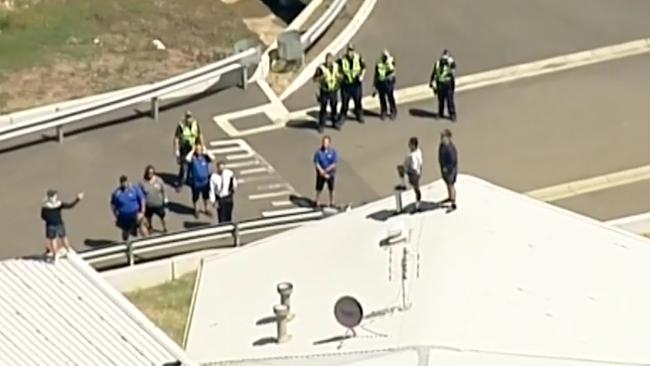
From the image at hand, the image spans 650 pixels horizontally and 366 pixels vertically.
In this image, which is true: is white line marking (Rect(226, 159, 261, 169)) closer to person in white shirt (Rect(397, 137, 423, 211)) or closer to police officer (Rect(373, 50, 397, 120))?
police officer (Rect(373, 50, 397, 120))

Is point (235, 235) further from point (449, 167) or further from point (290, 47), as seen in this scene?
point (290, 47)

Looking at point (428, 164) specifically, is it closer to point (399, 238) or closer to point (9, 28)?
point (399, 238)

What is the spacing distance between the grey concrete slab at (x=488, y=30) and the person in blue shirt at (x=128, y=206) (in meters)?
6.54

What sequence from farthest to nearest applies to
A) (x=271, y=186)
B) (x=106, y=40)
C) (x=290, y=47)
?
(x=106, y=40) → (x=290, y=47) → (x=271, y=186)

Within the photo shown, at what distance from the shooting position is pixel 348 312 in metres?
25.2

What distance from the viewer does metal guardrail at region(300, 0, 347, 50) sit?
120 ft

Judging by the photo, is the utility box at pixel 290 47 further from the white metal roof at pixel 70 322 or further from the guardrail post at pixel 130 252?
the white metal roof at pixel 70 322

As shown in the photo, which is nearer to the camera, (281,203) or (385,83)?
(281,203)

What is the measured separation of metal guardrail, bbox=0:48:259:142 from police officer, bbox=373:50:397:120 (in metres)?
2.60

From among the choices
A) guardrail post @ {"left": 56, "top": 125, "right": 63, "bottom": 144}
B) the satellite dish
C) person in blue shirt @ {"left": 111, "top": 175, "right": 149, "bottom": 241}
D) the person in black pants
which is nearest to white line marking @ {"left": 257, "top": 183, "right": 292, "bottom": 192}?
person in blue shirt @ {"left": 111, "top": 175, "right": 149, "bottom": 241}

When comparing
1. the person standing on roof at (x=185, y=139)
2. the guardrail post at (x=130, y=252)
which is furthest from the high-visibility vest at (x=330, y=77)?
the guardrail post at (x=130, y=252)

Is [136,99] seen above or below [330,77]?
below

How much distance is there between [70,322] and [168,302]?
93.1 inches

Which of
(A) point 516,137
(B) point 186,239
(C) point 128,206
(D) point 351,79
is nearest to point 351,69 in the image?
(D) point 351,79
